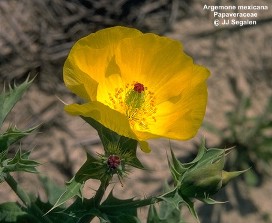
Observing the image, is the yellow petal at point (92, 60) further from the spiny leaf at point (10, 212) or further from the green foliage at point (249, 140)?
the green foliage at point (249, 140)

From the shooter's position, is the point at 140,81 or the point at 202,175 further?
the point at 140,81

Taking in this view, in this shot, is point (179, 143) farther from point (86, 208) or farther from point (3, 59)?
Answer: point (86, 208)

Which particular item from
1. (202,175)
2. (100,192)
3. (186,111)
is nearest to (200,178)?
(202,175)

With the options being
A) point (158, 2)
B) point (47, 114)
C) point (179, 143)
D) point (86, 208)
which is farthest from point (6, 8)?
point (86, 208)

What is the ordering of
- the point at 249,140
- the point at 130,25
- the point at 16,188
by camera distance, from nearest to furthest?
the point at 16,188 < the point at 249,140 < the point at 130,25

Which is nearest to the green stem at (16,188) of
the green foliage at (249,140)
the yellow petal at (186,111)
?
the yellow petal at (186,111)

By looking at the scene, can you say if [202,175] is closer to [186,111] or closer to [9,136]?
[186,111]

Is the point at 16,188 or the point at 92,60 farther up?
the point at 92,60
